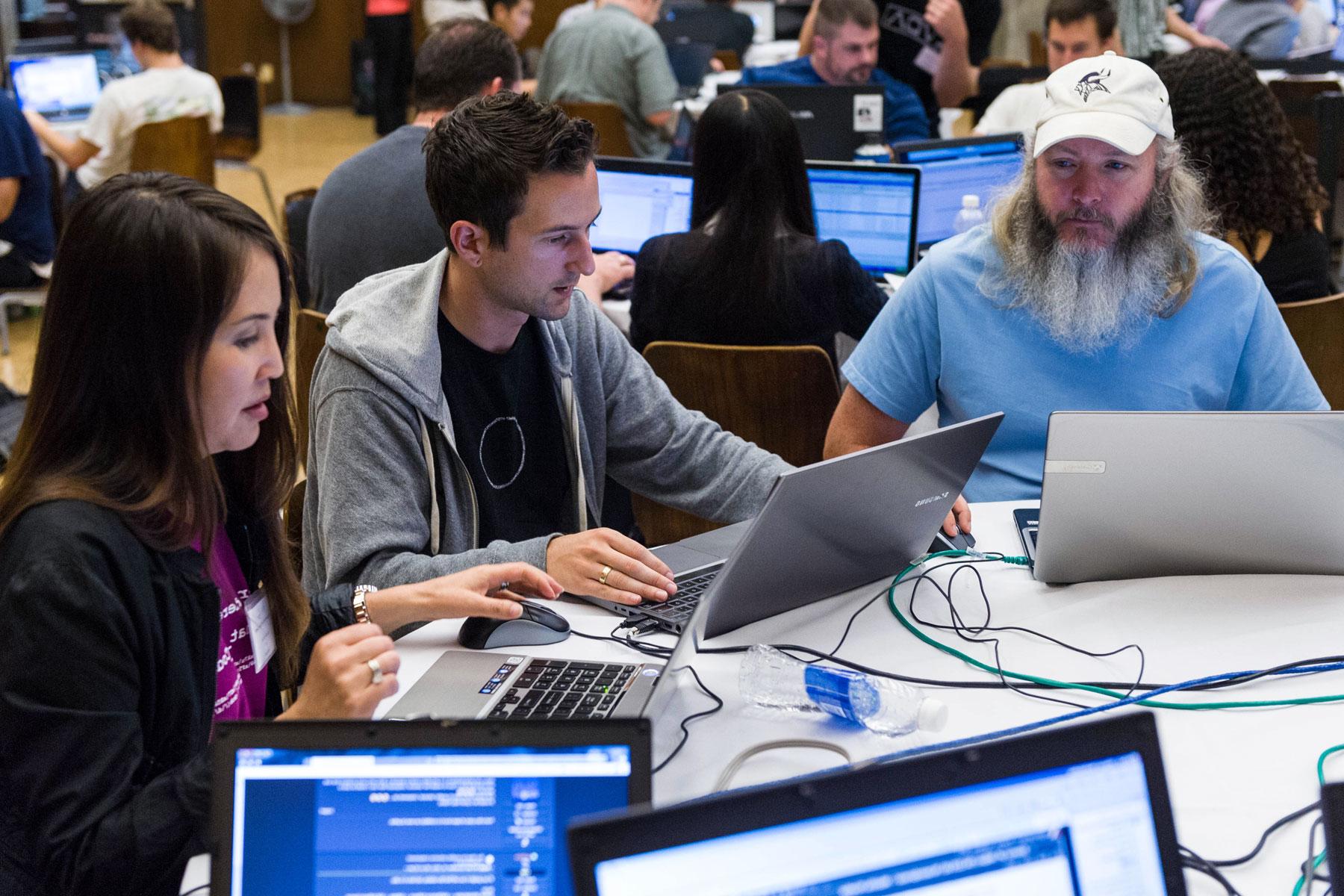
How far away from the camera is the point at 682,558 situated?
1.87 metres

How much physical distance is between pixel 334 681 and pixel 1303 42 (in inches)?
289

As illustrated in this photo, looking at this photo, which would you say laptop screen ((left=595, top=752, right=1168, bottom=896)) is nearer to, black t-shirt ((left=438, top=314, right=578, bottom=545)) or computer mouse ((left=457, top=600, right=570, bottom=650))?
computer mouse ((left=457, top=600, right=570, bottom=650))

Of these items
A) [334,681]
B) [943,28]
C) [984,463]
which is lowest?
[984,463]

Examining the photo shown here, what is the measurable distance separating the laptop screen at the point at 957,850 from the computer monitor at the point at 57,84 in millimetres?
6653

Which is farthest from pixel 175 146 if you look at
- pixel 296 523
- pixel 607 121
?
pixel 296 523

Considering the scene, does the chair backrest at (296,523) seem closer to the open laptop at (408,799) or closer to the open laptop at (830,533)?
the open laptop at (830,533)

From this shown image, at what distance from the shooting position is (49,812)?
3.99 ft

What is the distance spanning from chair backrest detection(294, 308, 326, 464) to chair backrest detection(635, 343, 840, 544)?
67cm

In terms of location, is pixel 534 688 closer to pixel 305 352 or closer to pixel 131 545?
pixel 131 545

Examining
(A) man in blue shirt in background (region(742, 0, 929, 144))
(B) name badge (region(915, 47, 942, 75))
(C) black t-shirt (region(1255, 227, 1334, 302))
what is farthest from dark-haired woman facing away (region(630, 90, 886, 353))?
(B) name badge (region(915, 47, 942, 75))

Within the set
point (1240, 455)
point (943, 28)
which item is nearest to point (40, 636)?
point (1240, 455)

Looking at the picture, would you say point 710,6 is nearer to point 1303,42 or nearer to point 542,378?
point 1303,42

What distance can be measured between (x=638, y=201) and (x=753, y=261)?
0.87 metres

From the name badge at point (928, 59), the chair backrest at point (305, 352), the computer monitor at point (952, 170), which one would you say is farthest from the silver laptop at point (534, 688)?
the name badge at point (928, 59)
